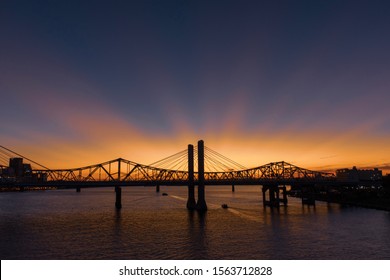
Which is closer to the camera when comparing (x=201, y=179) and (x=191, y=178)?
(x=201, y=179)

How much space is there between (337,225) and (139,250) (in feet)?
136

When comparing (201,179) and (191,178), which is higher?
(191,178)

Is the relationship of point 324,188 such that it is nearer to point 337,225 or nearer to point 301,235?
point 337,225

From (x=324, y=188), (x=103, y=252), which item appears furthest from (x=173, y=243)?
(x=324, y=188)

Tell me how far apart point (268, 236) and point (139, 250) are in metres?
20.4

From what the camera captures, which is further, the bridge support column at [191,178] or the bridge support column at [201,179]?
the bridge support column at [191,178]

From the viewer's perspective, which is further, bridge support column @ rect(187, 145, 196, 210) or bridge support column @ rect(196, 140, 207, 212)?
bridge support column @ rect(187, 145, 196, 210)

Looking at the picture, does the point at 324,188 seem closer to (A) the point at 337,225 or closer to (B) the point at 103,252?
(A) the point at 337,225

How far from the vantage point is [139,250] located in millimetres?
37750
